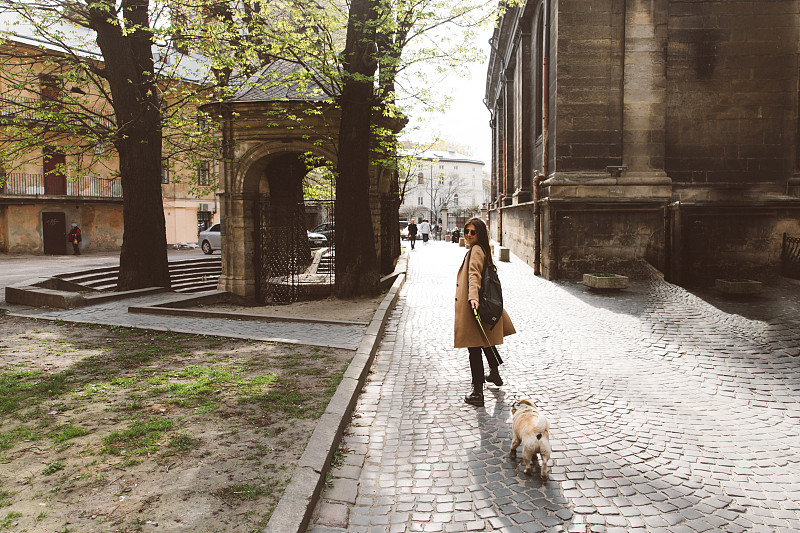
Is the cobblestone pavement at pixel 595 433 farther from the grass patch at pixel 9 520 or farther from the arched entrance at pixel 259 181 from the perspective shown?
the arched entrance at pixel 259 181

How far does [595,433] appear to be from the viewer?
15.7 feet

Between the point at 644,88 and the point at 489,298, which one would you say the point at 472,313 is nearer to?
the point at 489,298

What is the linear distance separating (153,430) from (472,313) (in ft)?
9.67

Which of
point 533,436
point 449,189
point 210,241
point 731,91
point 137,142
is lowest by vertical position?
point 533,436

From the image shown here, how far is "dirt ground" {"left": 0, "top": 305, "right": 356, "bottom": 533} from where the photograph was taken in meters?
3.22

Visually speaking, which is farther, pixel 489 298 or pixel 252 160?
pixel 252 160

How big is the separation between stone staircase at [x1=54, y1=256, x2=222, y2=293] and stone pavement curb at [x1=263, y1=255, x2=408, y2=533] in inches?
411

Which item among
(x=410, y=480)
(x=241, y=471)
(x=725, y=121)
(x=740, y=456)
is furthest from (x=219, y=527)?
(x=725, y=121)

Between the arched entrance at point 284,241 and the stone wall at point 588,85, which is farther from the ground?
the stone wall at point 588,85

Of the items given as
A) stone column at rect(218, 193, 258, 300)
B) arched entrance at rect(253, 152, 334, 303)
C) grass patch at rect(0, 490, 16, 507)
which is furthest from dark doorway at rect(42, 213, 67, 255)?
grass patch at rect(0, 490, 16, 507)

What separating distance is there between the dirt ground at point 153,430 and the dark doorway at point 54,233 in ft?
92.1

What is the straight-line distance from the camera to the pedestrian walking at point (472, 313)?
18.0 feet

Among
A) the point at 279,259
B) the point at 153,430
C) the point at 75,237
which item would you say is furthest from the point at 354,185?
the point at 75,237

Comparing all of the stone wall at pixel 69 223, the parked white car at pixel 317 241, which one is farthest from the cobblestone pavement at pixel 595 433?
the stone wall at pixel 69 223
